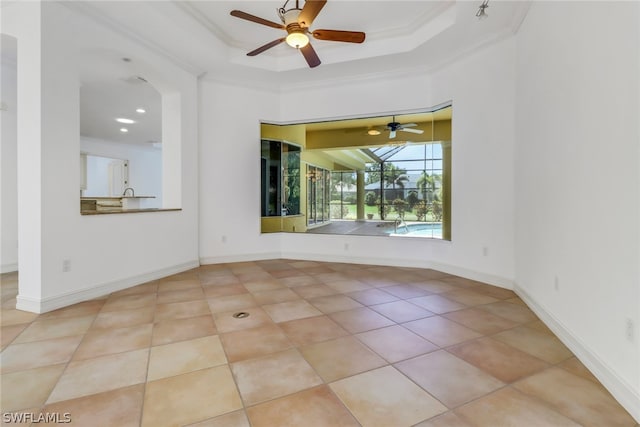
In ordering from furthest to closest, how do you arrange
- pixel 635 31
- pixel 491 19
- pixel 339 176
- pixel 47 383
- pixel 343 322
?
pixel 339 176 → pixel 491 19 → pixel 343 322 → pixel 47 383 → pixel 635 31

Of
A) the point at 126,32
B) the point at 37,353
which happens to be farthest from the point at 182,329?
the point at 126,32

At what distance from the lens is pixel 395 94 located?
479 cm

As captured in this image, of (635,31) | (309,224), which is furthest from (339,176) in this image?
(635,31)

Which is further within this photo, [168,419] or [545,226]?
[545,226]

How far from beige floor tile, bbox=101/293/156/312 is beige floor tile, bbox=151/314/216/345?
0.64m

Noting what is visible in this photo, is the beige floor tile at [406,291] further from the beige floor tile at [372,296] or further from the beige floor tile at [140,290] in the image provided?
the beige floor tile at [140,290]

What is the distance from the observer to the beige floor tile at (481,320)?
2518 mm

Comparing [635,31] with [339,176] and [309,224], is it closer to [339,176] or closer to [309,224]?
[309,224]

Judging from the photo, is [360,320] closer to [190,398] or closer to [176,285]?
[190,398]

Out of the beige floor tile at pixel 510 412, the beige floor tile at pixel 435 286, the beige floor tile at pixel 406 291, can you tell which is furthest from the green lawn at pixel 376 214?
the beige floor tile at pixel 510 412

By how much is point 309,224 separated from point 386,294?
3.70m

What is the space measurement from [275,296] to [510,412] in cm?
235

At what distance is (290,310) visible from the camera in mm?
2932

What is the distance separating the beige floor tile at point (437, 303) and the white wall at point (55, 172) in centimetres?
344
